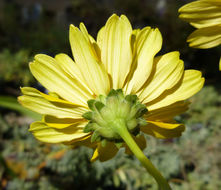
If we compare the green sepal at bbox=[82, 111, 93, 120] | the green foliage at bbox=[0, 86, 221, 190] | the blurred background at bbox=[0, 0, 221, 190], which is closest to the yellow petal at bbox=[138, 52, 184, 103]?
the green sepal at bbox=[82, 111, 93, 120]

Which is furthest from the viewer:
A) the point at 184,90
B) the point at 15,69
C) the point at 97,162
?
the point at 15,69

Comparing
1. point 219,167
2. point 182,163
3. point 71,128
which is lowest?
point 219,167

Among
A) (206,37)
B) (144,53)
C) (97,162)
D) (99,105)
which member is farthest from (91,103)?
(97,162)

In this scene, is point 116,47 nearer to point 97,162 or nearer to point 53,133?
point 53,133

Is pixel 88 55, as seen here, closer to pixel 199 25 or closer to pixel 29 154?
pixel 199 25

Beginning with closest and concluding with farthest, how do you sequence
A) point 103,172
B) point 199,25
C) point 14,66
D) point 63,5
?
point 199,25
point 103,172
point 14,66
point 63,5

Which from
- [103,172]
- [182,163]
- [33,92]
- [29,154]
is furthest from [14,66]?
[33,92]
